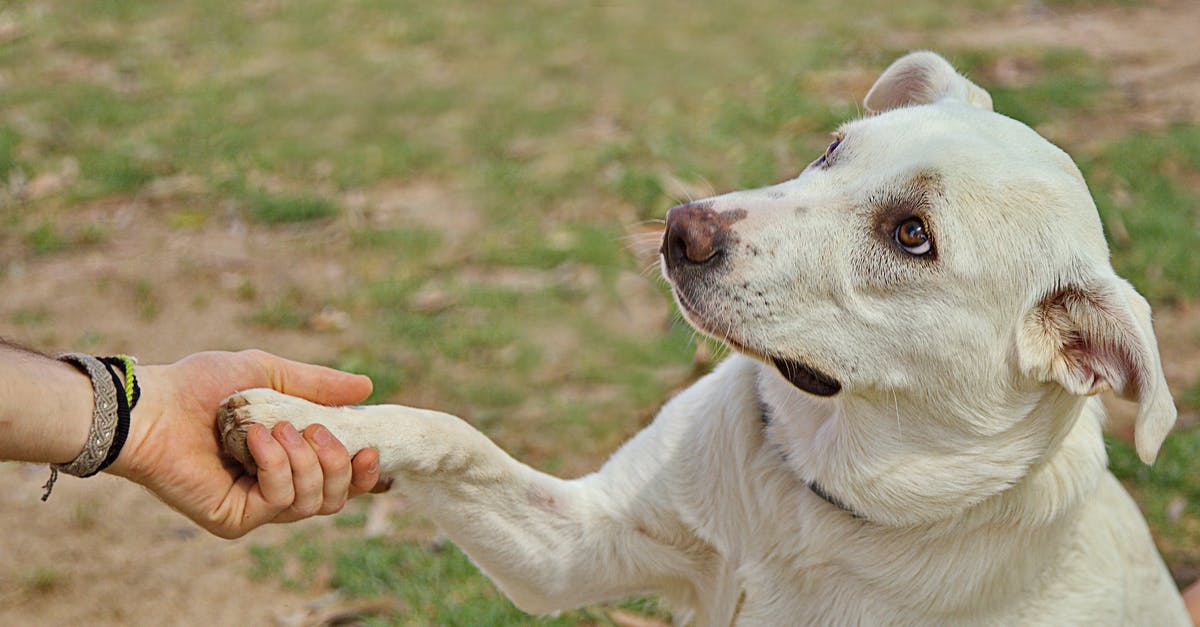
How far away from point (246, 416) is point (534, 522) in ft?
2.73

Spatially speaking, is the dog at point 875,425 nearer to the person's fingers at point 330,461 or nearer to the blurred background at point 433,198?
the person's fingers at point 330,461

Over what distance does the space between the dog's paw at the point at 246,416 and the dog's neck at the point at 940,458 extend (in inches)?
46.8

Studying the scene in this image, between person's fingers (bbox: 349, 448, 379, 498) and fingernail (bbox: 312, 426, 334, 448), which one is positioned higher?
fingernail (bbox: 312, 426, 334, 448)

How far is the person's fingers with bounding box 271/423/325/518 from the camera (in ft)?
8.38

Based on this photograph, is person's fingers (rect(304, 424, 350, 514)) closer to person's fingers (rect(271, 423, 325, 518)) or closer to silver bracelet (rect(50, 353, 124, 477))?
person's fingers (rect(271, 423, 325, 518))

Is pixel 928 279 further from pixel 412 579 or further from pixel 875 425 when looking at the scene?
pixel 412 579

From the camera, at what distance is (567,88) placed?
815 cm

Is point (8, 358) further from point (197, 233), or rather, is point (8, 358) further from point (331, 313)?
point (197, 233)

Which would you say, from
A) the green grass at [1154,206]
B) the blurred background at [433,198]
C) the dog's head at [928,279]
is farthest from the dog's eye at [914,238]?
the green grass at [1154,206]

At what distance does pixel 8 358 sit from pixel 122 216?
13.3 feet

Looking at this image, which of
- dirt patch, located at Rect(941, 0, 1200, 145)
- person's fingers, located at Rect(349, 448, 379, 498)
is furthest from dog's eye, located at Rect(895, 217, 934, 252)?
dirt patch, located at Rect(941, 0, 1200, 145)

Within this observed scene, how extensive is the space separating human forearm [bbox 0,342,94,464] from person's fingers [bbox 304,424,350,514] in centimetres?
47

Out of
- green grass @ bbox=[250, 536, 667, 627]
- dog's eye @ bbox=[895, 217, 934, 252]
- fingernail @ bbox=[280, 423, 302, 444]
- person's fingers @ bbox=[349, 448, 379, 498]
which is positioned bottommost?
green grass @ bbox=[250, 536, 667, 627]

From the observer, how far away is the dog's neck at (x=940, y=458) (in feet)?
9.16
